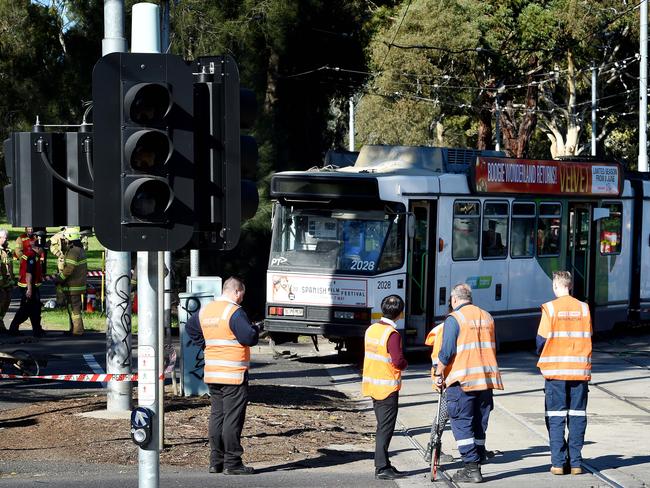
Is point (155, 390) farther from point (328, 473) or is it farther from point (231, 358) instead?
point (328, 473)

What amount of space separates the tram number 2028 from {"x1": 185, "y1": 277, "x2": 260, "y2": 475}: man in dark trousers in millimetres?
7785

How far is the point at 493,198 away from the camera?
19938 mm

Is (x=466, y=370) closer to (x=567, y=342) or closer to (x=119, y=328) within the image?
(x=567, y=342)

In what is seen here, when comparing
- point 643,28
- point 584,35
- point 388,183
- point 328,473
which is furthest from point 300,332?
point 584,35

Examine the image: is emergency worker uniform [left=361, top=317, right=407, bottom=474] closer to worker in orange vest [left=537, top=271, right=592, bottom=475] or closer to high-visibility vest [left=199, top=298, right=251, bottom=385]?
high-visibility vest [left=199, top=298, right=251, bottom=385]

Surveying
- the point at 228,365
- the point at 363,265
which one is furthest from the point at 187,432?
the point at 363,265

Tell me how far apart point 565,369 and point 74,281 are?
11.9 meters

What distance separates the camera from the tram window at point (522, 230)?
20.4m

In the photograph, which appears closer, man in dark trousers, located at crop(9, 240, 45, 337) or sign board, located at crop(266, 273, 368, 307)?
sign board, located at crop(266, 273, 368, 307)

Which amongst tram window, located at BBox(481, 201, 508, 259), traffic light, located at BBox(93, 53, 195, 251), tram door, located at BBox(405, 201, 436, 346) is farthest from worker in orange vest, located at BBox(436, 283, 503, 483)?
tram window, located at BBox(481, 201, 508, 259)

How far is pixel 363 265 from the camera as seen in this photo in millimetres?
17844

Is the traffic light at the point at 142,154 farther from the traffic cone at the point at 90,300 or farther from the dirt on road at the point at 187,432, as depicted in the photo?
the traffic cone at the point at 90,300

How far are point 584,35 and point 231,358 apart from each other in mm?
32358

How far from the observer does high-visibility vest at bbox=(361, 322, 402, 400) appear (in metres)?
10.1
